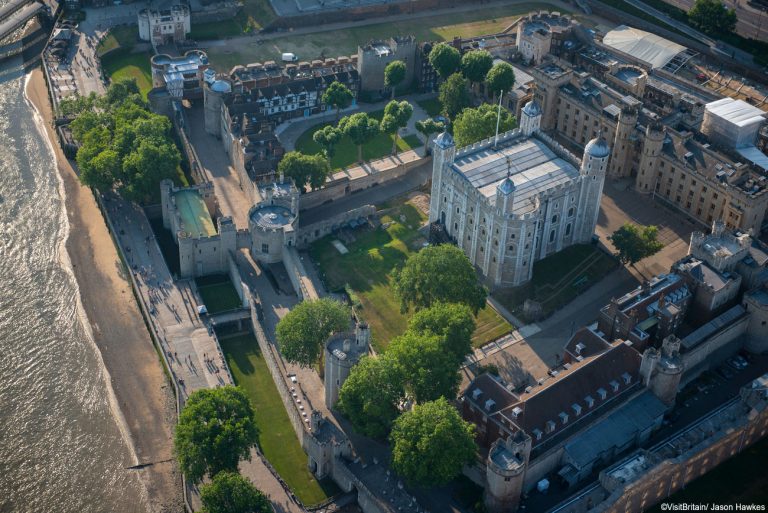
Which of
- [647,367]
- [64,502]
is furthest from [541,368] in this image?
[64,502]

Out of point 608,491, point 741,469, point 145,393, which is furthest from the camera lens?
point 145,393

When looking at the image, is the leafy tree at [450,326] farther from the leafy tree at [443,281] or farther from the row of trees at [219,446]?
the row of trees at [219,446]

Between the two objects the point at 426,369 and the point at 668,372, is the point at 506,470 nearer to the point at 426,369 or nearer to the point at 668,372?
the point at 426,369

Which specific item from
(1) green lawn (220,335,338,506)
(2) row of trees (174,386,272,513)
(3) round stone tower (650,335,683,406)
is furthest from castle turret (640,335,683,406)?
(2) row of trees (174,386,272,513)

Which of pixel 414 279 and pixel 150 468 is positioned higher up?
pixel 414 279

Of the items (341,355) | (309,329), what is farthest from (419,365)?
(309,329)

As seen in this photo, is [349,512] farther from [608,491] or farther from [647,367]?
[647,367]

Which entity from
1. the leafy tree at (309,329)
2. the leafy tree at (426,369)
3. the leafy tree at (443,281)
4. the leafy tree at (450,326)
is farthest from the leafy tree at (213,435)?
the leafy tree at (443,281)

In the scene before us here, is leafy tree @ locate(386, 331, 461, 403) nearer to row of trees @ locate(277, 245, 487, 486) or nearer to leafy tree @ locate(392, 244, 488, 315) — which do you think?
row of trees @ locate(277, 245, 487, 486)

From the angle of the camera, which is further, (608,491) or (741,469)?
(741,469)
